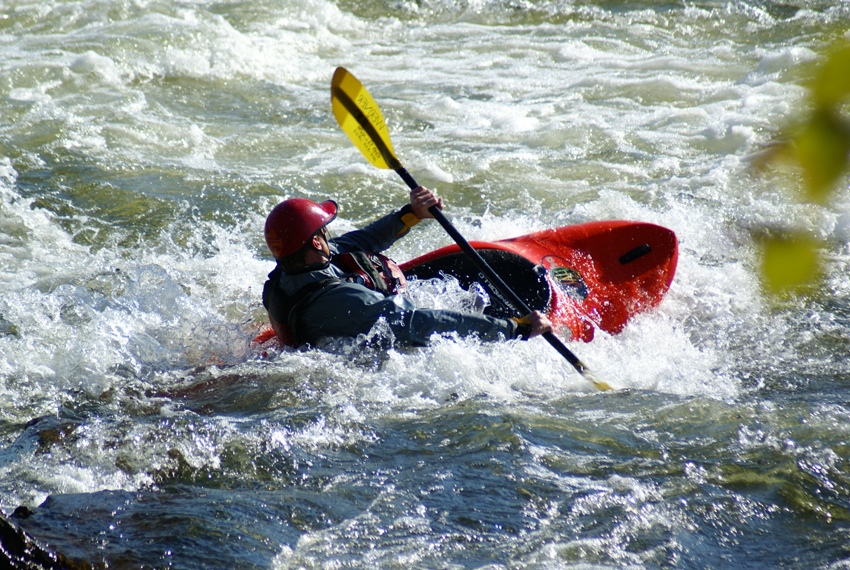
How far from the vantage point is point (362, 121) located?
14.8ft

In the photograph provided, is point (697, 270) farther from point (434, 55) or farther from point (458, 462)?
point (434, 55)

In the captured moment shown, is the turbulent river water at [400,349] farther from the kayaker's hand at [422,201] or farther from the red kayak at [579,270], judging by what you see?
the kayaker's hand at [422,201]

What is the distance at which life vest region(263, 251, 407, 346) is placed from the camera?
3.97m

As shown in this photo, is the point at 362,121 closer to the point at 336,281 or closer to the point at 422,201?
the point at 422,201

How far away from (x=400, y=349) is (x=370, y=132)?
1197 millimetres

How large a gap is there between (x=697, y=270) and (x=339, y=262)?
2484mm

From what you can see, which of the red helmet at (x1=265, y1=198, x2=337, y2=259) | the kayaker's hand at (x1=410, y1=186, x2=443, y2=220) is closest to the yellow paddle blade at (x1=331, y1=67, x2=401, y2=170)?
the kayaker's hand at (x1=410, y1=186, x2=443, y2=220)

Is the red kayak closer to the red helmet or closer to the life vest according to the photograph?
the life vest

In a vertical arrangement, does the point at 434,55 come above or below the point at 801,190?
below

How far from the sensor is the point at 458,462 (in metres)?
3.10

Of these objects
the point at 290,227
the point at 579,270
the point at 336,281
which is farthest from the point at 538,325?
the point at 290,227

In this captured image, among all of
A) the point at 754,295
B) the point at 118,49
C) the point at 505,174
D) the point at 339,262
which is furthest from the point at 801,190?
the point at 118,49

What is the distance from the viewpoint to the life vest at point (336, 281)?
13.0ft

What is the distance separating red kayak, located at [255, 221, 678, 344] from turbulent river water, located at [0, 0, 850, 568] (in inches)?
5.5
